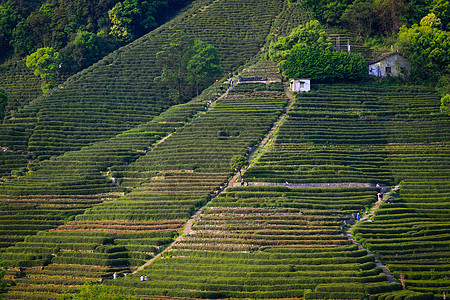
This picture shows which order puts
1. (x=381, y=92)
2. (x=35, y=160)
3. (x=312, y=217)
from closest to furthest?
(x=312, y=217), (x=35, y=160), (x=381, y=92)

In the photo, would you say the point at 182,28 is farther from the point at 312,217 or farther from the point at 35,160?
the point at 312,217

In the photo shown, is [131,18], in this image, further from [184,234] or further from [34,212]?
[184,234]

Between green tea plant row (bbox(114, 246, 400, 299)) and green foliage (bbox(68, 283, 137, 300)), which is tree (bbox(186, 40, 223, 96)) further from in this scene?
green foliage (bbox(68, 283, 137, 300))

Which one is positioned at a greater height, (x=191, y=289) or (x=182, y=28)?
(x=182, y=28)

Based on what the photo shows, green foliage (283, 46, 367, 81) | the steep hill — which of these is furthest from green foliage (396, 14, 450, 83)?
green foliage (283, 46, 367, 81)

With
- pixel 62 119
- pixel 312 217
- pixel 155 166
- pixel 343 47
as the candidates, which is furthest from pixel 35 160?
pixel 343 47

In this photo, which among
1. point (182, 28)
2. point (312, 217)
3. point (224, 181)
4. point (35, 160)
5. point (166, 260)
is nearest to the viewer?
point (166, 260)
